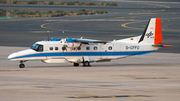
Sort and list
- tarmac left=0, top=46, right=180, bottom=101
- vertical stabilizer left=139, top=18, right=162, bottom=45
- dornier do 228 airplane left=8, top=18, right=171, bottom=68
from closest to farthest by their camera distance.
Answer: tarmac left=0, top=46, right=180, bottom=101 < dornier do 228 airplane left=8, top=18, right=171, bottom=68 < vertical stabilizer left=139, top=18, right=162, bottom=45

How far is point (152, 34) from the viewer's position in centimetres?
2986

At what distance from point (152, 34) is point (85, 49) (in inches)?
232

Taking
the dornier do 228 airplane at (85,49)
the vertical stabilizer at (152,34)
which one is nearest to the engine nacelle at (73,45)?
the dornier do 228 airplane at (85,49)

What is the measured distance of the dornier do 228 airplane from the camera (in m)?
28.1

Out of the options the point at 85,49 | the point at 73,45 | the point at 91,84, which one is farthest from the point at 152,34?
the point at 91,84

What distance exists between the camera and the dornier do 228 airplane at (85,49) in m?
28.1

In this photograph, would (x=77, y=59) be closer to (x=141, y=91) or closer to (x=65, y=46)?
(x=65, y=46)

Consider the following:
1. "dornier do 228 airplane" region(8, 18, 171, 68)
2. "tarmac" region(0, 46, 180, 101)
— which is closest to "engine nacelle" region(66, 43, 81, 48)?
"dornier do 228 airplane" region(8, 18, 171, 68)

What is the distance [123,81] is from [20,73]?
780 centimetres

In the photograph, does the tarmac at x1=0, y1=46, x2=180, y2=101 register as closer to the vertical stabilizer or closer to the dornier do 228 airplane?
the dornier do 228 airplane

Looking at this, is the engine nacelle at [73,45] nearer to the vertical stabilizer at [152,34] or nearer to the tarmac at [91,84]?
the tarmac at [91,84]

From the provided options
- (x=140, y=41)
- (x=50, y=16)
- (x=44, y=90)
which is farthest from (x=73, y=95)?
(x=50, y=16)

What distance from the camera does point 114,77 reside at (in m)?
22.7

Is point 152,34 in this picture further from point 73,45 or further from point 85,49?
point 73,45
